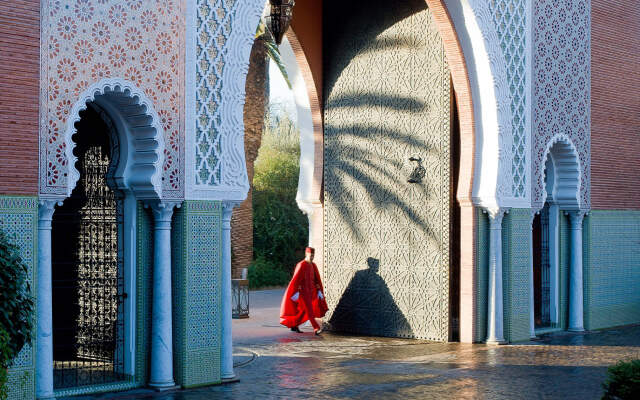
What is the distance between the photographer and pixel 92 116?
848cm

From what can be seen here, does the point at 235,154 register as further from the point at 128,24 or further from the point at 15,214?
the point at 15,214

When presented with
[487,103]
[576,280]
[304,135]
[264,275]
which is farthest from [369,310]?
[264,275]

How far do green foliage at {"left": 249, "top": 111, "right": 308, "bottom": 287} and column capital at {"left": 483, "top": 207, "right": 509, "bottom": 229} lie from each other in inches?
484

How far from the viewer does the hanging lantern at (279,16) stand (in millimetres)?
9992

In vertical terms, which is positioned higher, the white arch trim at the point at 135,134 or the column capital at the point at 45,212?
the white arch trim at the point at 135,134

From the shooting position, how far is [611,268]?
536 inches

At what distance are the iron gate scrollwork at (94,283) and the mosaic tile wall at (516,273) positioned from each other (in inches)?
204

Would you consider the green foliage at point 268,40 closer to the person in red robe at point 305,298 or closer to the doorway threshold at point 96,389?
the person in red robe at point 305,298

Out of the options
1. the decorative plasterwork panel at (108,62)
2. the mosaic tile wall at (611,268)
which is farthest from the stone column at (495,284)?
the decorative plasterwork panel at (108,62)

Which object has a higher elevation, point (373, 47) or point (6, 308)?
point (373, 47)

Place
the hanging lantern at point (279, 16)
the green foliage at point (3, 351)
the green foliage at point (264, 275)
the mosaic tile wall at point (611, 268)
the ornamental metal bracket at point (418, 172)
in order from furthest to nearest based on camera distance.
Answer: the green foliage at point (264, 275) → the mosaic tile wall at point (611, 268) → the ornamental metal bracket at point (418, 172) → the hanging lantern at point (279, 16) → the green foliage at point (3, 351)

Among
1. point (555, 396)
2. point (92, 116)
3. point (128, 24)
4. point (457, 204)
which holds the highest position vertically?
point (128, 24)

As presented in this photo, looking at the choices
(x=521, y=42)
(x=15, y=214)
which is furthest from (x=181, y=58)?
(x=521, y=42)

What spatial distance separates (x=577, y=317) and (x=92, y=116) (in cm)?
763
